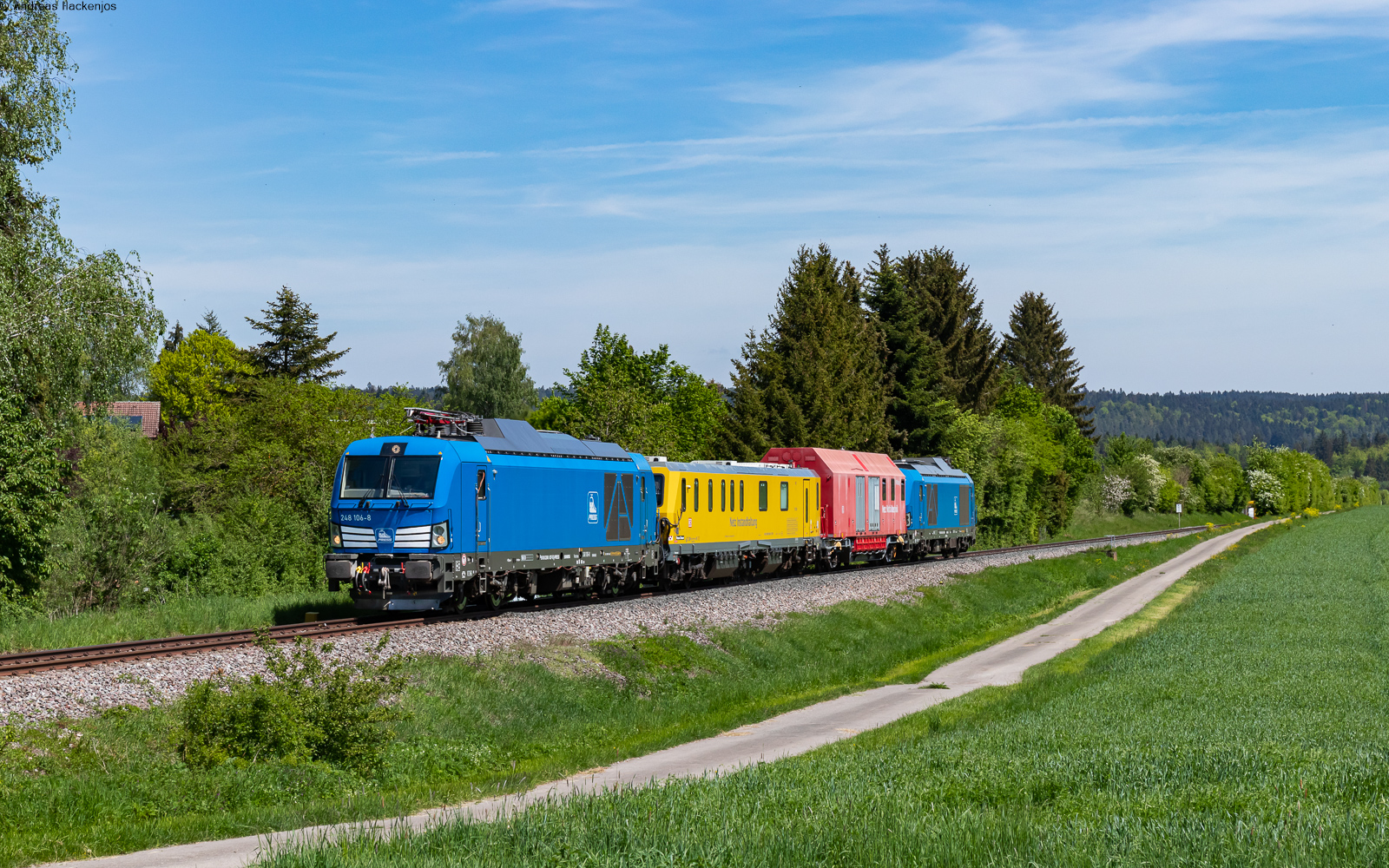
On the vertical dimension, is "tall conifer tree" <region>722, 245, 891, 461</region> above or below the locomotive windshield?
above

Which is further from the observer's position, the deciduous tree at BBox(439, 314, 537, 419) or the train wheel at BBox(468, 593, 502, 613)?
the deciduous tree at BBox(439, 314, 537, 419)

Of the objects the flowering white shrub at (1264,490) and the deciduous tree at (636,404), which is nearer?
the deciduous tree at (636,404)

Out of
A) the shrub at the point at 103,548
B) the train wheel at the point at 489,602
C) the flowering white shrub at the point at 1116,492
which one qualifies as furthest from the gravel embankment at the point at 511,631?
the flowering white shrub at the point at 1116,492

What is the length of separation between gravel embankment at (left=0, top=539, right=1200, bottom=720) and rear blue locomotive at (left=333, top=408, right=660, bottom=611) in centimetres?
119

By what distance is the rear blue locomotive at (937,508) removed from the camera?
182 feet

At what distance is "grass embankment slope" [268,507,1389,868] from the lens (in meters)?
8.19

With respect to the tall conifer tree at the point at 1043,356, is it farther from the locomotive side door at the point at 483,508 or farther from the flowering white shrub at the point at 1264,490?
the locomotive side door at the point at 483,508

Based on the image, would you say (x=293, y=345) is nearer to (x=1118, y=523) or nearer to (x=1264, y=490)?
(x=1118, y=523)

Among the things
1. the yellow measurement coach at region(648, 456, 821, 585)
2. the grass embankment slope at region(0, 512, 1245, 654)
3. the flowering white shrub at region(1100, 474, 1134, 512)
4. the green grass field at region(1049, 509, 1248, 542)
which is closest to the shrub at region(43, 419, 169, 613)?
the grass embankment slope at region(0, 512, 1245, 654)

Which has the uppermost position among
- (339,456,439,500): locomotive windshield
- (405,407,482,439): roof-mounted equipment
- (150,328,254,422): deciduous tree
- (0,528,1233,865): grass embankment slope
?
(150,328,254,422): deciduous tree

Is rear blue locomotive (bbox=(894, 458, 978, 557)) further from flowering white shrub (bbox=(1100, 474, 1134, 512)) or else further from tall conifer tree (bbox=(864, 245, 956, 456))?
flowering white shrub (bbox=(1100, 474, 1134, 512))

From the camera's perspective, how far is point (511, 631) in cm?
2439

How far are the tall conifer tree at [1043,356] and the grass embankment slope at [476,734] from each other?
10376 centimetres

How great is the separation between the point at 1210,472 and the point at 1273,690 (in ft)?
512
